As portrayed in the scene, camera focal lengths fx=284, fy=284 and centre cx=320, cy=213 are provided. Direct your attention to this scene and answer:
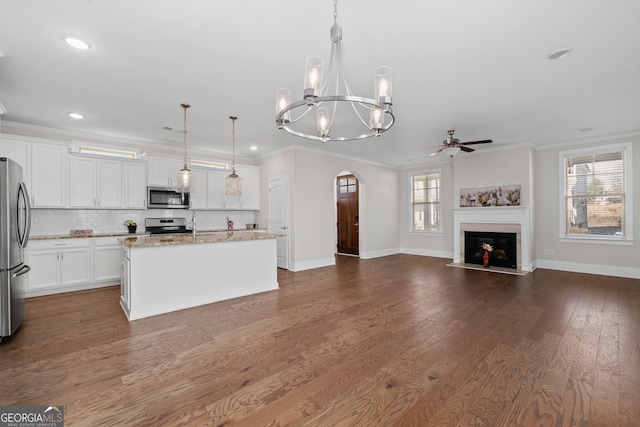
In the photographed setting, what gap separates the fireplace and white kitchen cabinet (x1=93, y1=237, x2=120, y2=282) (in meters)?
7.12

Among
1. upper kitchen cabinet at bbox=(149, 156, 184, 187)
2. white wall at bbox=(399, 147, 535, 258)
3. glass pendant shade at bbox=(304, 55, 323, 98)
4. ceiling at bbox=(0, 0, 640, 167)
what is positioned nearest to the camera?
glass pendant shade at bbox=(304, 55, 323, 98)

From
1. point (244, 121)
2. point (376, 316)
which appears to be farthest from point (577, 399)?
point (244, 121)

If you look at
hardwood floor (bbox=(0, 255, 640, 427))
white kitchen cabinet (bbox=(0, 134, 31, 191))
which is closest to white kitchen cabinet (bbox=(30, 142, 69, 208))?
white kitchen cabinet (bbox=(0, 134, 31, 191))

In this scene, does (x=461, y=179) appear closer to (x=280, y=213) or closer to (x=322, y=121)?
(x=280, y=213)

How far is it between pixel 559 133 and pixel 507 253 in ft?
8.24

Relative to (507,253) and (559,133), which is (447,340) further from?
(559,133)

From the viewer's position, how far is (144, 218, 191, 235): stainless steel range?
5.57 metres

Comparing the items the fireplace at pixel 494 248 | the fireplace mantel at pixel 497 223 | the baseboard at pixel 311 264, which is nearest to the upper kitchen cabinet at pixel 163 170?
the baseboard at pixel 311 264

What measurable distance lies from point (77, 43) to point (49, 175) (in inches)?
122

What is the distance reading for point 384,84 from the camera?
193 centimetres

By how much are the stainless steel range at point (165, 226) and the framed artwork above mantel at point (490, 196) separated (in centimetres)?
627

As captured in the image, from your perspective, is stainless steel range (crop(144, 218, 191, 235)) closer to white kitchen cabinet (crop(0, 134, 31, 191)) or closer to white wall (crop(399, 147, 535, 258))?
white kitchen cabinet (crop(0, 134, 31, 191))

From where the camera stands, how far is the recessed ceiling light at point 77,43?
239cm

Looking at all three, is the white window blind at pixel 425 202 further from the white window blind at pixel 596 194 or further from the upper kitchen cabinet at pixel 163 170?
the upper kitchen cabinet at pixel 163 170
